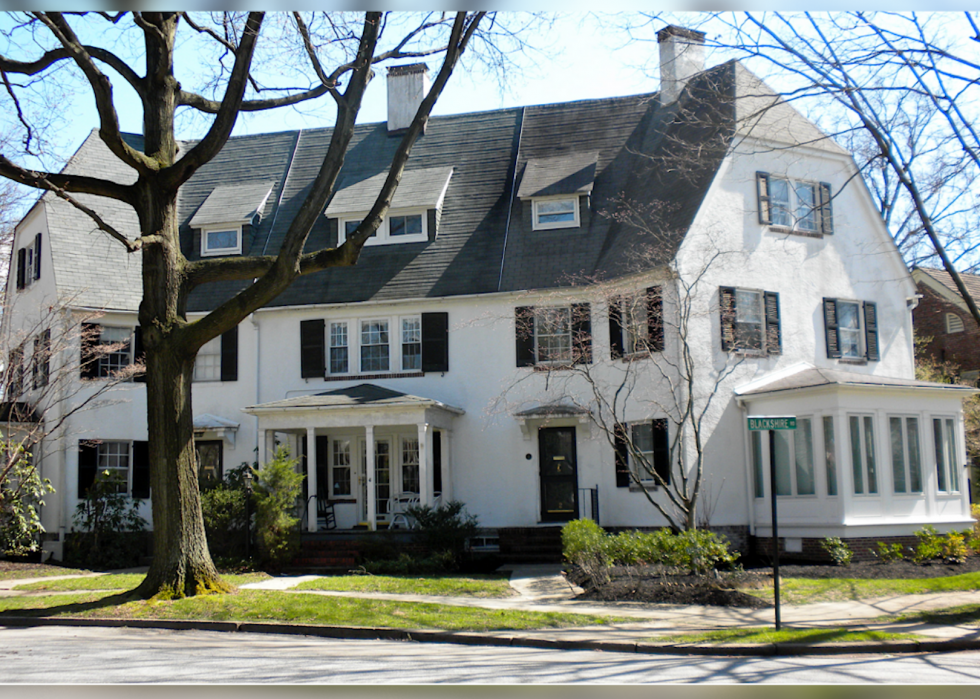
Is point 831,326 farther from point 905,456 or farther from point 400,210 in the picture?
point 400,210

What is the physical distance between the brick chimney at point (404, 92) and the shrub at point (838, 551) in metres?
16.0

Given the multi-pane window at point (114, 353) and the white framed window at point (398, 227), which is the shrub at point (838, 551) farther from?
the multi-pane window at point (114, 353)

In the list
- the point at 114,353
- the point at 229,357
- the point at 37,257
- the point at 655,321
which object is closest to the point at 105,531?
the point at 114,353

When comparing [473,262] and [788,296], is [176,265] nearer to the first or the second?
[473,262]

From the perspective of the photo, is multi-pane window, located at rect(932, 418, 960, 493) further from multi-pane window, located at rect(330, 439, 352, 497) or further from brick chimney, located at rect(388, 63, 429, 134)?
brick chimney, located at rect(388, 63, 429, 134)

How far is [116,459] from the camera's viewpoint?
70.5ft

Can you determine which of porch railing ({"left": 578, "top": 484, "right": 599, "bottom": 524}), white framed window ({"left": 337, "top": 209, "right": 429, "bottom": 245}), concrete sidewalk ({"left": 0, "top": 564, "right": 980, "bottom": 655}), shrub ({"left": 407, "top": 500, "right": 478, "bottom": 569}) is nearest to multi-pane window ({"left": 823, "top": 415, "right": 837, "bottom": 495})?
concrete sidewalk ({"left": 0, "top": 564, "right": 980, "bottom": 655})

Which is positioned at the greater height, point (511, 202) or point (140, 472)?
point (511, 202)

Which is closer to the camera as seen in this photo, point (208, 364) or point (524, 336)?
point (524, 336)

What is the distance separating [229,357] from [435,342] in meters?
5.40

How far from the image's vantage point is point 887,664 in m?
8.59

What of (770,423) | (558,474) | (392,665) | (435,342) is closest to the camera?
(392,665)

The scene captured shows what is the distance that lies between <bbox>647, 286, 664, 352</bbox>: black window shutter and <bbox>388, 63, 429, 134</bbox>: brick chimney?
10.3 m

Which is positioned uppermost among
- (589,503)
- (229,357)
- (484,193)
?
(484,193)
